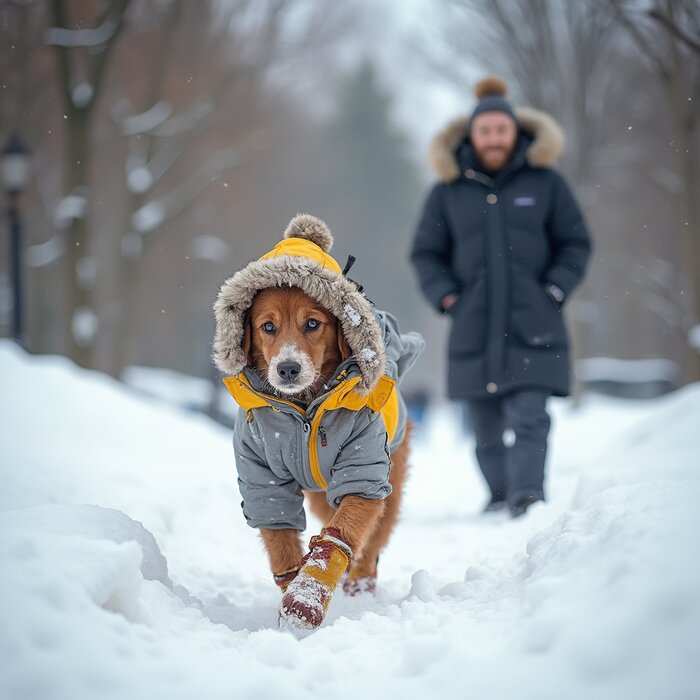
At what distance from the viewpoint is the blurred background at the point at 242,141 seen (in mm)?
10383

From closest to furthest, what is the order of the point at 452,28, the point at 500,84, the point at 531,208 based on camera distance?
the point at 531,208 < the point at 500,84 < the point at 452,28

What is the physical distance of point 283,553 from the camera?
3.15 meters

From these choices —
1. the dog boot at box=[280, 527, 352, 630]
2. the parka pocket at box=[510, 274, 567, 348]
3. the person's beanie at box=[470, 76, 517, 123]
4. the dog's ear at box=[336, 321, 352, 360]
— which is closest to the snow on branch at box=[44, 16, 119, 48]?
the person's beanie at box=[470, 76, 517, 123]

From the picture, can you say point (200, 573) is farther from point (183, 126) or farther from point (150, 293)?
point (150, 293)

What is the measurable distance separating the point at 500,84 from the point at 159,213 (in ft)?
35.2

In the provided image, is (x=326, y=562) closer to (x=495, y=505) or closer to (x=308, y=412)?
(x=308, y=412)

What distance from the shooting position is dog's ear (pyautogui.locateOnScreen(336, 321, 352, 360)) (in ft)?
10.4

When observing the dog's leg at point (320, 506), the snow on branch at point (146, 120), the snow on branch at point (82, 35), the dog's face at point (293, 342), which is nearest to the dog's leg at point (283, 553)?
the dog's leg at point (320, 506)

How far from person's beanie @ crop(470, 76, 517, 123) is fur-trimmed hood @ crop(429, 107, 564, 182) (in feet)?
0.42

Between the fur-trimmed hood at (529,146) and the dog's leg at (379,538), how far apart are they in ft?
7.27

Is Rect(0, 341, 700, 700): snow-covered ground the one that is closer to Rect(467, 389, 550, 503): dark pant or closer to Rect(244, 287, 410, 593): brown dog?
Rect(244, 287, 410, 593): brown dog

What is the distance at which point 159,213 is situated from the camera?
15227 mm

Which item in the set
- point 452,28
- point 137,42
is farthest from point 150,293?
point 452,28

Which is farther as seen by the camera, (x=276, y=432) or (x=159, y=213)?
(x=159, y=213)
